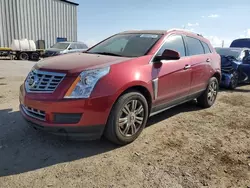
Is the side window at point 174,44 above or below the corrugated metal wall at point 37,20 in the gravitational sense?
below

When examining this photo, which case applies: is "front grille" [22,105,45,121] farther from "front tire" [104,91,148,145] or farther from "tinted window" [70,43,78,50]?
"tinted window" [70,43,78,50]

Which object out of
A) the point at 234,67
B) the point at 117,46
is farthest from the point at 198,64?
the point at 234,67

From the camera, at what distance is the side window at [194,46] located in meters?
4.70

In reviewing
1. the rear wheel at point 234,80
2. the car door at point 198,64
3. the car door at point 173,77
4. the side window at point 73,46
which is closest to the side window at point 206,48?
the car door at point 198,64

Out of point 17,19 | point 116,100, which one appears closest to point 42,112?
point 116,100

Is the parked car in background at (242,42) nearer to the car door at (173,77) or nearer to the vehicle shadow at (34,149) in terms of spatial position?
the car door at (173,77)

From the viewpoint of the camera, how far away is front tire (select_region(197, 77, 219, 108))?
5.36 meters

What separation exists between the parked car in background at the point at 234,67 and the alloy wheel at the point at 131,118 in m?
5.54

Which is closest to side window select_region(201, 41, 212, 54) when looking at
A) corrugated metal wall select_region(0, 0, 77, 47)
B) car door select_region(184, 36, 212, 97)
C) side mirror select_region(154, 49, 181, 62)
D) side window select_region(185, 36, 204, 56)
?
car door select_region(184, 36, 212, 97)

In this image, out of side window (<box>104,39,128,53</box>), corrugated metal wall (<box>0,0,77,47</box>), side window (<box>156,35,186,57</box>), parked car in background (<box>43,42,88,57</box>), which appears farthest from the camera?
corrugated metal wall (<box>0,0,77,47</box>)

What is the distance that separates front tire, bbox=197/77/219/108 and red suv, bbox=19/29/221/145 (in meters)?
1.11

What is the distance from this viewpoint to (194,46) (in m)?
4.89

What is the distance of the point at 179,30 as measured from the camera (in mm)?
4551

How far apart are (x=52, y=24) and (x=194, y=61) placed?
87.1 feet
